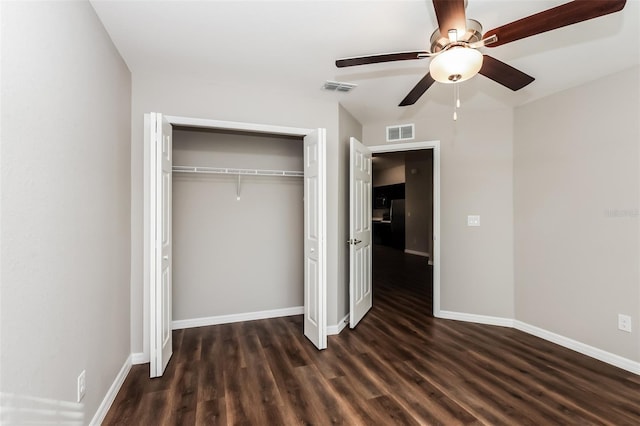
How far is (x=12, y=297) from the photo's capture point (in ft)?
3.67

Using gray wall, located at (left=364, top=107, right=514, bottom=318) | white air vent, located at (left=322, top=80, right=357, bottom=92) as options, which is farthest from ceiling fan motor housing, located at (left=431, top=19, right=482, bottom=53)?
gray wall, located at (left=364, top=107, right=514, bottom=318)

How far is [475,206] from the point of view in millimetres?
3668

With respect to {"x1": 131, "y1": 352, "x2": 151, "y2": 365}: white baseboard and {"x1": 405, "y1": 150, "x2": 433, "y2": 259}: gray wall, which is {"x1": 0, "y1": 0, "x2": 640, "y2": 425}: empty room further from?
{"x1": 405, "y1": 150, "x2": 433, "y2": 259}: gray wall

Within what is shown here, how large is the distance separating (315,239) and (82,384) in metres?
2.00

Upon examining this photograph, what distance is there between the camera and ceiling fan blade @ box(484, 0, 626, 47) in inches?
50.0

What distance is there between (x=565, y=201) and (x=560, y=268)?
70 centimetres

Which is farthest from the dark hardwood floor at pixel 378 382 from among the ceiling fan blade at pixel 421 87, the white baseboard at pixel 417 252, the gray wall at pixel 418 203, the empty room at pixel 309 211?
the gray wall at pixel 418 203

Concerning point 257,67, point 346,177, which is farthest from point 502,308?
point 257,67

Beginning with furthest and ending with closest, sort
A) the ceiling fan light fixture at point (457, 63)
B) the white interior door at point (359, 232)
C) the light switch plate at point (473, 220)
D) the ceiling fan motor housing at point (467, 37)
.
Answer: the light switch plate at point (473, 220) → the white interior door at point (359, 232) → the ceiling fan motor housing at point (467, 37) → the ceiling fan light fixture at point (457, 63)

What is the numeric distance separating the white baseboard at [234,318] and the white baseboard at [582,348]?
106 inches

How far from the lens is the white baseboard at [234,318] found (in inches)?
135

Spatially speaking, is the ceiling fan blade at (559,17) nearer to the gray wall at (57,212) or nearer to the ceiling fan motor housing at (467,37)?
the ceiling fan motor housing at (467,37)

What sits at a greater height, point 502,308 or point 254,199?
point 254,199

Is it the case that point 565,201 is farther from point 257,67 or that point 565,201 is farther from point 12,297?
point 12,297
